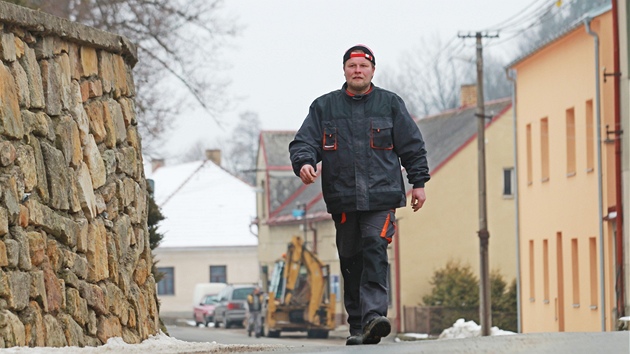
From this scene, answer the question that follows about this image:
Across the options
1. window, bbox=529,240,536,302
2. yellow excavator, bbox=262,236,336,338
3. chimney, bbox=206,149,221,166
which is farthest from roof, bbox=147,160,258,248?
window, bbox=529,240,536,302

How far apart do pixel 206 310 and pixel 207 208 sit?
16.2 metres

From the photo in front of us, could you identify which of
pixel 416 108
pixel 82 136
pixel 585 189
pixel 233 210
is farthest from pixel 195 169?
pixel 82 136

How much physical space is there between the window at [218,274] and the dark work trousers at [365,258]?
65.8 m

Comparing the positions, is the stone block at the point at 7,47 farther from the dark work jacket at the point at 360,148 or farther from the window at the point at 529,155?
the window at the point at 529,155

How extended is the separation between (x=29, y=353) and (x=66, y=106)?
7.08ft

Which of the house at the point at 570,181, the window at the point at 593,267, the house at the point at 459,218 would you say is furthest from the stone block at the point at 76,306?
the house at the point at 459,218

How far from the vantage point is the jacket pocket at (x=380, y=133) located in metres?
→ 9.65

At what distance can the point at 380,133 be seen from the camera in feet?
31.7

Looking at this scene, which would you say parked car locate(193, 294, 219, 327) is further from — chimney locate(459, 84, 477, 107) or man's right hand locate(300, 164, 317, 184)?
man's right hand locate(300, 164, 317, 184)

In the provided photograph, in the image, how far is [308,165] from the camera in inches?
375

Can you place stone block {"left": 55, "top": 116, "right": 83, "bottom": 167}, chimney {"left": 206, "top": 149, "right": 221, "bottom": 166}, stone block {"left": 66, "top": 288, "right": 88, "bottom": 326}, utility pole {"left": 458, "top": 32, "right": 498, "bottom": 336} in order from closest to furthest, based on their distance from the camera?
1. stone block {"left": 66, "top": 288, "right": 88, "bottom": 326}
2. stone block {"left": 55, "top": 116, "right": 83, "bottom": 167}
3. utility pole {"left": 458, "top": 32, "right": 498, "bottom": 336}
4. chimney {"left": 206, "top": 149, "right": 221, "bottom": 166}

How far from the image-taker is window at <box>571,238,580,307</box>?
3497 centimetres

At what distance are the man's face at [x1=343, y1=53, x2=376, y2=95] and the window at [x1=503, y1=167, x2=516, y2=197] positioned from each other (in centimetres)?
4241

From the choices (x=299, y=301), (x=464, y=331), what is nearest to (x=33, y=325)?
(x=464, y=331)
